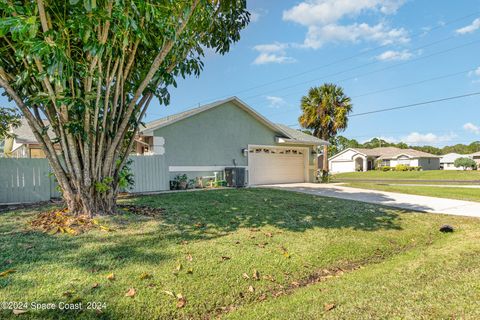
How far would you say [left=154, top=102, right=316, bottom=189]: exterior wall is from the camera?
12.4 m

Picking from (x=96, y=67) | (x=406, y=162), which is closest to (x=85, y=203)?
(x=96, y=67)

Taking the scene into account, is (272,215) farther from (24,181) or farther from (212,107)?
(212,107)

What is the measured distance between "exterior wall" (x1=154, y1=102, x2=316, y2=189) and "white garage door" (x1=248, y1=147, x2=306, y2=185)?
577 millimetres

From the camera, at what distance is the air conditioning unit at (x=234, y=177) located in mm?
13445

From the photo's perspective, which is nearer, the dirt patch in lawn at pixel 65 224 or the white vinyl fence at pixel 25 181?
the dirt patch in lawn at pixel 65 224

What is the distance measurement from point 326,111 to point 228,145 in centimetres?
1147

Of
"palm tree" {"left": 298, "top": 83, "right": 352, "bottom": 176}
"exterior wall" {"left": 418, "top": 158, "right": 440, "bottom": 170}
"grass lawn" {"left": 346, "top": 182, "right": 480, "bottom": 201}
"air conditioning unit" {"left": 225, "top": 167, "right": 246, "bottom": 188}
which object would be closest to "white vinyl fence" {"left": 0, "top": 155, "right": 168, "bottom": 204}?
"air conditioning unit" {"left": 225, "top": 167, "right": 246, "bottom": 188}

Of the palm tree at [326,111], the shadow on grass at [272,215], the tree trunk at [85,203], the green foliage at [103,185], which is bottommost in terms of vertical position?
the shadow on grass at [272,215]

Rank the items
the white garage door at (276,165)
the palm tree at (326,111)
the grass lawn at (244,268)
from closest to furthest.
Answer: the grass lawn at (244,268), the white garage door at (276,165), the palm tree at (326,111)

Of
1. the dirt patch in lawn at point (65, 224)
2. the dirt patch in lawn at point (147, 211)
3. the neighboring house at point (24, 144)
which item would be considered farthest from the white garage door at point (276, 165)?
the dirt patch in lawn at point (65, 224)

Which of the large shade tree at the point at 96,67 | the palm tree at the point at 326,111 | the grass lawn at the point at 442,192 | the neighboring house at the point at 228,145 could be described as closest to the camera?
the large shade tree at the point at 96,67

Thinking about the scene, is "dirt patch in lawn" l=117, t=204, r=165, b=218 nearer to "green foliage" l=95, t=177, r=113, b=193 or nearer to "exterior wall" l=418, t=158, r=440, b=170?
"green foliage" l=95, t=177, r=113, b=193

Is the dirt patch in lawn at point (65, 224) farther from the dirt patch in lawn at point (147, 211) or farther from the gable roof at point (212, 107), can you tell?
the gable roof at point (212, 107)

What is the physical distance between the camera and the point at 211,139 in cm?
1349
